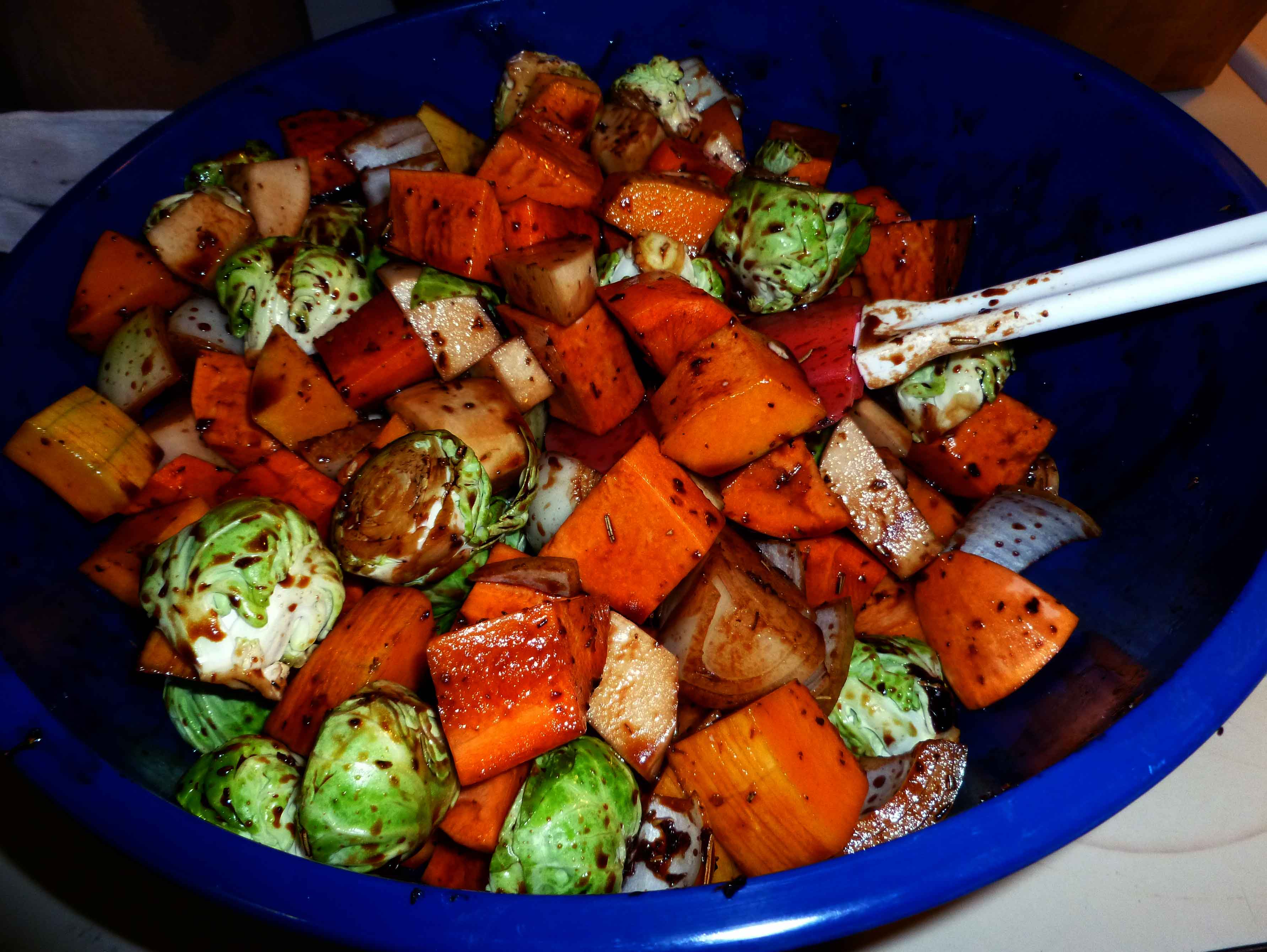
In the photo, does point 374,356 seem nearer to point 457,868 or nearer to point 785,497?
point 785,497

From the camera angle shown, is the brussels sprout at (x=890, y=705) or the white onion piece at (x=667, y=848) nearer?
the white onion piece at (x=667, y=848)

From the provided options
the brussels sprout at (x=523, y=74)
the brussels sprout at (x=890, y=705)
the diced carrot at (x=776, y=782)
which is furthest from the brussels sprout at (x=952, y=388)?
the brussels sprout at (x=523, y=74)

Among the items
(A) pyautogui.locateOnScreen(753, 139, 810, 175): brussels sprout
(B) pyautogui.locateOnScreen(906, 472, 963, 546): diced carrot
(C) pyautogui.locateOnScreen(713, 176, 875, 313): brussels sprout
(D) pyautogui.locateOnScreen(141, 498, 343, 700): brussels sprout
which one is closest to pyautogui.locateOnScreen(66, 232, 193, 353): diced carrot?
(D) pyautogui.locateOnScreen(141, 498, 343, 700): brussels sprout

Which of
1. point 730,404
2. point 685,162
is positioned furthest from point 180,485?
point 685,162

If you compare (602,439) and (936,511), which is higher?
(602,439)

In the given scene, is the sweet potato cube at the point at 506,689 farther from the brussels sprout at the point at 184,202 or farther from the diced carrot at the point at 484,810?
the brussels sprout at the point at 184,202

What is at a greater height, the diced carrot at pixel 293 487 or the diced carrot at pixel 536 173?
the diced carrot at pixel 536 173

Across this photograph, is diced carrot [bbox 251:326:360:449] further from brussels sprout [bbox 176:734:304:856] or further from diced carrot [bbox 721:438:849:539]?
diced carrot [bbox 721:438:849:539]
